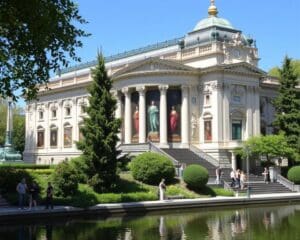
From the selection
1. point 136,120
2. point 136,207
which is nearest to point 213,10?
point 136,120

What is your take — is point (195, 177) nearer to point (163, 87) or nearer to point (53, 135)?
point (163, 87)

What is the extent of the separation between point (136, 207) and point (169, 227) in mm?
8584

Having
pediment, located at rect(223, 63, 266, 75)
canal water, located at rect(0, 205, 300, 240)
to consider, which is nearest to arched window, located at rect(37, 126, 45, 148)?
pediment, located at rect(223, 63, 266, 75)

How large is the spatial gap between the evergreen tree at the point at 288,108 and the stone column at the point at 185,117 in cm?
979

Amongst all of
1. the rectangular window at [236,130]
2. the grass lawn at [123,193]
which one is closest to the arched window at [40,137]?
the rectangular window at [236,130]

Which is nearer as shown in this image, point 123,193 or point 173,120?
point 123,193

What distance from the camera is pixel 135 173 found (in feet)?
149

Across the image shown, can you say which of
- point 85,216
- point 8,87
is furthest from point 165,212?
point 8,87

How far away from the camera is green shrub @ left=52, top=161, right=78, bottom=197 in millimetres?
37000

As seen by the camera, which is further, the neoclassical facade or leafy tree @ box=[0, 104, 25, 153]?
leafy tree @ box=[0, 104, 25, 153]

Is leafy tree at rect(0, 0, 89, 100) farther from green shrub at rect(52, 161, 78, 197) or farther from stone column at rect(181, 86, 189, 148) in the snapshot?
stone column at rect(181, 86, 189, 148)

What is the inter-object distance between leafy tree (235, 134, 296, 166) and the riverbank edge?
1024 centimetres

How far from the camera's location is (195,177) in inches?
1753

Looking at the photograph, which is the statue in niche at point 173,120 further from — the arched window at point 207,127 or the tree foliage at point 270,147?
the tree foliage at point 270,147
